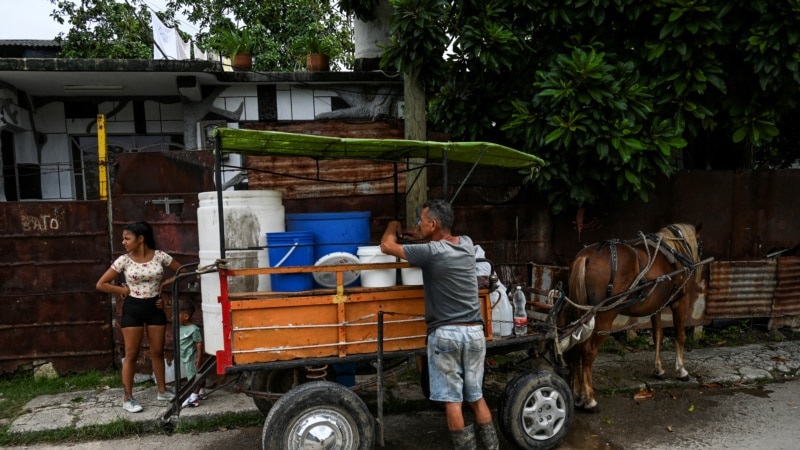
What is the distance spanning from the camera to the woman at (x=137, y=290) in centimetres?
496

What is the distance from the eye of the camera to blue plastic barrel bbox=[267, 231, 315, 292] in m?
3.99

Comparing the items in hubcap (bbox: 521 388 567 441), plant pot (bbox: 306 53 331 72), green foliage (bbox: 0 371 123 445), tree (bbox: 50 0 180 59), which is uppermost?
tree (bbox: 50 0 180 59)

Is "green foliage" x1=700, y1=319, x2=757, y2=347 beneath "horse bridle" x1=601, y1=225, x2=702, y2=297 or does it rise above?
beneath

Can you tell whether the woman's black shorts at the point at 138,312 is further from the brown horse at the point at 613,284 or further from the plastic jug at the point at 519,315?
the brown horse at the point at 613,284

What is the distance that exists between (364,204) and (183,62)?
2730 mm

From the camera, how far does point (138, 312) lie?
5000 mm

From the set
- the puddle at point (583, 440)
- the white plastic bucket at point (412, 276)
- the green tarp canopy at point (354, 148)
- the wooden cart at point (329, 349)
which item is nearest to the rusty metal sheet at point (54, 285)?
the wooden cart at point (329, 349)

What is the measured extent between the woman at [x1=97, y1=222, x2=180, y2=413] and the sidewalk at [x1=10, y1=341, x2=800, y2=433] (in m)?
0.27

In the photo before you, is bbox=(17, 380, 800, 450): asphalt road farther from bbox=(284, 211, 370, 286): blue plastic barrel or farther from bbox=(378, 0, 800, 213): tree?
bbox=(378, 0, 800, 213): tree

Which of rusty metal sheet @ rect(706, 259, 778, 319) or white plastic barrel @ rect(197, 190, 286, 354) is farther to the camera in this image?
rusty metal sheet @ rect(706, 259, 778, 319)

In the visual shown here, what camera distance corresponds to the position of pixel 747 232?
742 centimetres

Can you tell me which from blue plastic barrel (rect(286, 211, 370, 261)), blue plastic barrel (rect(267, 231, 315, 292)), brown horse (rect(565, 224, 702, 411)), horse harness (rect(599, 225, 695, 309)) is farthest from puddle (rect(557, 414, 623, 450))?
blue plastic barrel (rect(267, 231, 315, 292))

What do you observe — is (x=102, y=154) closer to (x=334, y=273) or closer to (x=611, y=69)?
(x=334, y=273)

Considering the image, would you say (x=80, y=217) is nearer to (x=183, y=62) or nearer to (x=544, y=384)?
(x=183, y=62)
